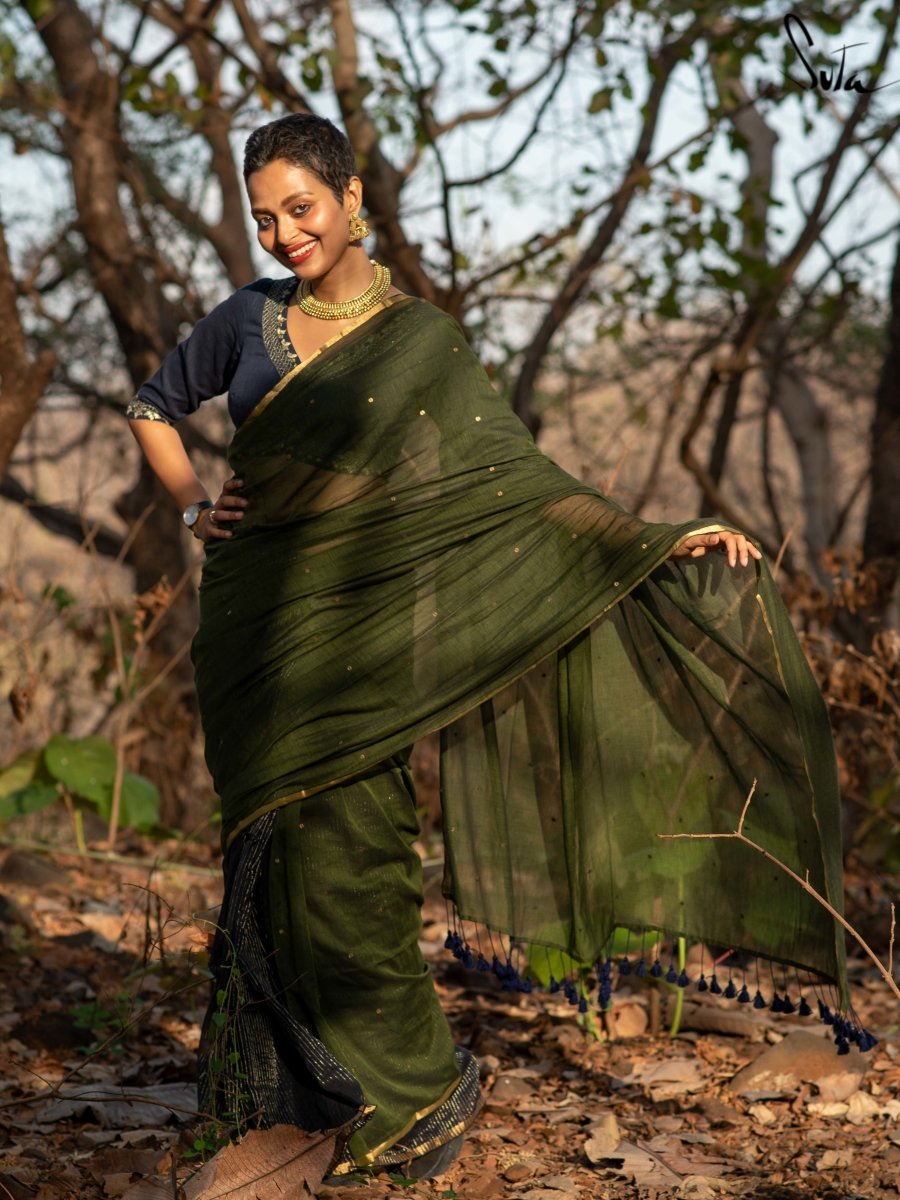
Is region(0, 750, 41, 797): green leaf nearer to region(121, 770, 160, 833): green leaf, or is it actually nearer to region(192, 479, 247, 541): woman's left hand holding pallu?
region(121, 770, 160, 833): green leaf

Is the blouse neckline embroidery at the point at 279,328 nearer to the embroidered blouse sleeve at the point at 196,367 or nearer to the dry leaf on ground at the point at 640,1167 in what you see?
the embroidered blouse sleeve at the point at 196,367

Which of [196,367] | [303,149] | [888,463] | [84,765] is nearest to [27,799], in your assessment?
[84,765]

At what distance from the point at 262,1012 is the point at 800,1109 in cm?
137

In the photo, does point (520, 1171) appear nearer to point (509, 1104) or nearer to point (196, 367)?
point (509, 1104)

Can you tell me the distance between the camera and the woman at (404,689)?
280 cm

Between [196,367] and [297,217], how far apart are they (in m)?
0.39

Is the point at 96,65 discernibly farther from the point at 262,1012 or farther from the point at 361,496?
the point at 262,1012

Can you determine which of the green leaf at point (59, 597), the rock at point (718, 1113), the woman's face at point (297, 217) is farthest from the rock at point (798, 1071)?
the green leaf at point (59, 597)

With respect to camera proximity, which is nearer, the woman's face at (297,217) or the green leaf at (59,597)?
the woman's face at (297,217)

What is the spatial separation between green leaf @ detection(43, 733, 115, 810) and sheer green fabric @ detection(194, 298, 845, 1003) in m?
2.41

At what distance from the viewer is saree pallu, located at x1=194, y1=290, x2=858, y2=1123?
280 centimetres

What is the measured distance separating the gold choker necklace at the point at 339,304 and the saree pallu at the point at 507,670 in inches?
1.2

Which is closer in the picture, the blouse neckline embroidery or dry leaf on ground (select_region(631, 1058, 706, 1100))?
the blouse neckline embroidery

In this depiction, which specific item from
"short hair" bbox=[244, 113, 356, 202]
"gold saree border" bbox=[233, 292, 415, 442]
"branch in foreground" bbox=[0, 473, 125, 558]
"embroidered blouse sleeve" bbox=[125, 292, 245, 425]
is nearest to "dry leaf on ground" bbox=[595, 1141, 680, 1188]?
"gold saree border" bbox=[233, 292, 415, 442]
